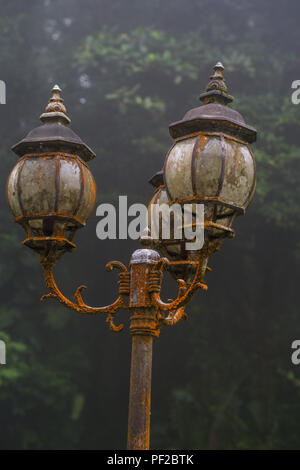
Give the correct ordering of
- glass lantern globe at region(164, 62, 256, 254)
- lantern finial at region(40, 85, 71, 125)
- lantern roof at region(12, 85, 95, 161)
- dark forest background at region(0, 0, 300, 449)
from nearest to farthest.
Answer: glass lantern globe at region(164, 62, 256, 254) < lantern roof at region(12, 85, 95, 161) < lantern finial at region(40, 85, 71, 125) < dark forest background at region(0, 0, 300, 449)

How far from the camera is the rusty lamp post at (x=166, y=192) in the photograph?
7.27 ft

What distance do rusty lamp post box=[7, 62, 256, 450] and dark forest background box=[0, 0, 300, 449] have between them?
733 centimetres

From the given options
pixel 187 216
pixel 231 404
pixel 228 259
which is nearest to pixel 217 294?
pixel 228 259

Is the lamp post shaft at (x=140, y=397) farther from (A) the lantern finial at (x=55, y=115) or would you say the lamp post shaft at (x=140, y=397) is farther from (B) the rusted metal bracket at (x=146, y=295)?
(A) the lantern finial at (x=55, y=115)

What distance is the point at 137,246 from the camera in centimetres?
1137

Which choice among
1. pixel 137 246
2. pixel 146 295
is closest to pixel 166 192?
pixel 146 295

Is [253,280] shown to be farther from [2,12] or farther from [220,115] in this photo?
[220,115]

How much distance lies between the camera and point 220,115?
2.28 meters

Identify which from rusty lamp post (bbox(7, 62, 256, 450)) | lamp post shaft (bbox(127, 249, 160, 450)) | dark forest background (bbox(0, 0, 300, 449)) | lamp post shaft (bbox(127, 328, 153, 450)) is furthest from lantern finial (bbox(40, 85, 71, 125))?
dark forest background (bbox(0, 0, 300, 449))

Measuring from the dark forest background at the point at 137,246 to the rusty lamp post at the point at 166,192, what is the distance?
733 centimetres

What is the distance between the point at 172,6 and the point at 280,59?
Answer: 7.24 ft

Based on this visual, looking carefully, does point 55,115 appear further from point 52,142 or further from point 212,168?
point 212,168

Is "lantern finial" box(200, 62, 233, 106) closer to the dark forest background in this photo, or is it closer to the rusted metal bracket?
the rusted metal bracket

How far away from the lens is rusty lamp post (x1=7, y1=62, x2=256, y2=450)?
2.22 meters
